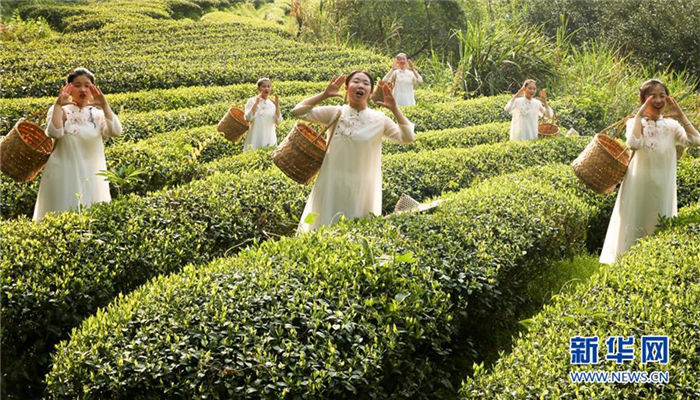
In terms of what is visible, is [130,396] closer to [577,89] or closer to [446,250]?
[446,250]

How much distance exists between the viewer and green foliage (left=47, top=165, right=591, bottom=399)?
389 cm

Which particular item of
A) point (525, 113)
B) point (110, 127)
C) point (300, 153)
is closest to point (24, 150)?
point (110, 127)

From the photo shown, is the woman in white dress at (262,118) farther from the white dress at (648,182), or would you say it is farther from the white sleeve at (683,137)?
the white sleeve at (683,137)

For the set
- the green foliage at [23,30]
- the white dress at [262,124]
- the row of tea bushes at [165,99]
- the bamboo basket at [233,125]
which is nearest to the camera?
the bamboo basket at [233,125]

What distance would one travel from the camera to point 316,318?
14.3ft

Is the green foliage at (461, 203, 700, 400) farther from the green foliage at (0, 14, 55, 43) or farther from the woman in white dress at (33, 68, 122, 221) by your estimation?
the green foliage at (0, 14, 55, 43)

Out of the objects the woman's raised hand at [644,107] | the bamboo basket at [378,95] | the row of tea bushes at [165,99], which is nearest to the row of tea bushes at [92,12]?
the row of tea bushes at [165,99]

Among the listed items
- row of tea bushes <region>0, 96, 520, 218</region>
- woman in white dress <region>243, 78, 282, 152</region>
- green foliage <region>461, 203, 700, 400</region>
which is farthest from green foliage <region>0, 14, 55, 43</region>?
green foliage <region>461, 203, 700, 400</region>

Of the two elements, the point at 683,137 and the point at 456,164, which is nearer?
the point at 683,137

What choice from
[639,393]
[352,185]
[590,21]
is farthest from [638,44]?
[639,393]

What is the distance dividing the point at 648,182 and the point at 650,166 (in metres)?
0.15

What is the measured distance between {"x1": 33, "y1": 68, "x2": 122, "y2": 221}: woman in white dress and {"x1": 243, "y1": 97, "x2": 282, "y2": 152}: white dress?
363cm

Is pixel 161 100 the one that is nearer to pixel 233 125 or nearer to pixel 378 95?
pixel 233 125

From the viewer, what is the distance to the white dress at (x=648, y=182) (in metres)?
6.55
